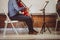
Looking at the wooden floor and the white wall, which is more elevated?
the white wall

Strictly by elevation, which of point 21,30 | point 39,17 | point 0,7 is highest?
point 0,7

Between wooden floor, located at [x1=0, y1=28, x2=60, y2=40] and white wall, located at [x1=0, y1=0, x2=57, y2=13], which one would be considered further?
white wall, located at [x1=0, y1=0, x2=57, y2=13]

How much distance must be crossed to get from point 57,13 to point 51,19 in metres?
0.27

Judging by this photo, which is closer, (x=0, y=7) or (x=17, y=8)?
(x=17, y=8)

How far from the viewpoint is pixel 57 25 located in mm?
5688

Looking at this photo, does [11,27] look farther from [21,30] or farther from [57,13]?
[57,13]

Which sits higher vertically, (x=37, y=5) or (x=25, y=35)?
(x=37, y=5)

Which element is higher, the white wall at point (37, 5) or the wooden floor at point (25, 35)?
the white wall at point (37, 5)

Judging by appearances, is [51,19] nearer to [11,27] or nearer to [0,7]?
[11,27]

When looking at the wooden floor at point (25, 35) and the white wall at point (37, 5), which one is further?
the white wall at point (37, 5)

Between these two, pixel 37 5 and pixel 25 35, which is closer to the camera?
pixel 25 35

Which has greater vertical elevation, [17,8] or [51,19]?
[17,8]

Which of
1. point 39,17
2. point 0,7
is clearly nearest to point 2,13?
point 0,7

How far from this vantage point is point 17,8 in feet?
16.4
